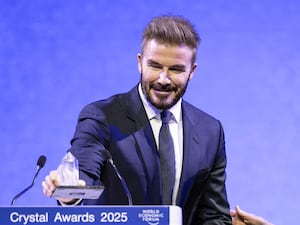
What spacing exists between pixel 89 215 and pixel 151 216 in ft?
0.58

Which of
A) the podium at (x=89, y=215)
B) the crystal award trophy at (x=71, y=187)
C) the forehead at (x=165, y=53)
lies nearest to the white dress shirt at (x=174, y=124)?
the forehead at (x=165, y=53)

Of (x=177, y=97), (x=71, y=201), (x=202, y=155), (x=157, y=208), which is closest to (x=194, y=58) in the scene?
(x=177, y=97)

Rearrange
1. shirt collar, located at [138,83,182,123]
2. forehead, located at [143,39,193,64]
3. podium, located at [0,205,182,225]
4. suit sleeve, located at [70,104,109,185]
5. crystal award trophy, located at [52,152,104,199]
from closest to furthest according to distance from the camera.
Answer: podium, located at [0,205,182,225] < crystal award trophy, located at [52,152,104,199] < suit sleeve, located at [70,104,109,185] < forehead, located at [143,39,193,64] < shirt collar, located at [138,83,182,123]

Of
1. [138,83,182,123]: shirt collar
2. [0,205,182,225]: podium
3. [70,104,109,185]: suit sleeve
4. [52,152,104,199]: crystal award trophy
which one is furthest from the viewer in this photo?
[138,83,182,123]: shirt collar

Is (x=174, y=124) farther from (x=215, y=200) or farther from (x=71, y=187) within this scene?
(x=71, y=187)

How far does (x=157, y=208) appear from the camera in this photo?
1921mm

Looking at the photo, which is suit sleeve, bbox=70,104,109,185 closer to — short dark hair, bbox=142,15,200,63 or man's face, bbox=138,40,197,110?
man's face, bbox=138,40,197,110

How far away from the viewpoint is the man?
2928 mm

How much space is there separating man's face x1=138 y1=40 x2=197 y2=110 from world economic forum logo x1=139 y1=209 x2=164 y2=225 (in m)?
1.12

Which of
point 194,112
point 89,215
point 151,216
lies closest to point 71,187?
point 89,215

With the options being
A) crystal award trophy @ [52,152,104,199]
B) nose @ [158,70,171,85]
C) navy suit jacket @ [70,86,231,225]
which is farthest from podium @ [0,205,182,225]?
nose @ [158,70,171,85]

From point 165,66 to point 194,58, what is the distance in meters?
0.20

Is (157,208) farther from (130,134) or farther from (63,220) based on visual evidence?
(130,134)

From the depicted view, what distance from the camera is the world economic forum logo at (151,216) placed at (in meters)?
1.91
